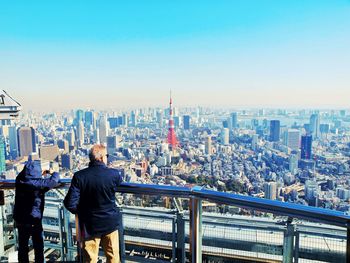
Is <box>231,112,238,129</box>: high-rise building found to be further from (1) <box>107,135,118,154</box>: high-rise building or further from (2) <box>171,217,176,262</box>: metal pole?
(2) <box>171,217,176,262</box>: metal pole

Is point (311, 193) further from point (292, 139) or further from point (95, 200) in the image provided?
point (292, 139)

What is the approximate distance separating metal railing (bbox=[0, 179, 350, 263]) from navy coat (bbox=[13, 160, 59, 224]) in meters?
0.16

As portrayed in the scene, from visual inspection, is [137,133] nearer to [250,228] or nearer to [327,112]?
[327,112]

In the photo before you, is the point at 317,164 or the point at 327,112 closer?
the point at 317,164

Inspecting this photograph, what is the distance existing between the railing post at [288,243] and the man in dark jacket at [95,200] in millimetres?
1332

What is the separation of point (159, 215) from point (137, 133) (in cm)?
3568

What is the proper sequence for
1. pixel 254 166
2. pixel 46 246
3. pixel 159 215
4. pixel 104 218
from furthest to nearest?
pixel 254 166 → pixel 46 246 → pixel 159 215 → pixel 104 218

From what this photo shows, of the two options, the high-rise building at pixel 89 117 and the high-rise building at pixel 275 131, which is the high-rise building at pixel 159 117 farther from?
the high-rise building at pixel 275 131

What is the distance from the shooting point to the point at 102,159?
82.2 inches

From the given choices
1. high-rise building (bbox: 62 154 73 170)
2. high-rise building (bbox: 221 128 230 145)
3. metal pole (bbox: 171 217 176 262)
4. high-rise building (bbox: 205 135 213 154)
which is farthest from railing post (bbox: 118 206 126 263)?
high-rise building (bbox: 221 128 230 145)

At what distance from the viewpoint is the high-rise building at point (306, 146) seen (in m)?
21.5

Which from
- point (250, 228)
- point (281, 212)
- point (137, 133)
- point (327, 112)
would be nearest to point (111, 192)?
point (250, 228)

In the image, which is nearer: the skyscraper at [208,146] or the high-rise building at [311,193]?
the high-rise building at [311,193]

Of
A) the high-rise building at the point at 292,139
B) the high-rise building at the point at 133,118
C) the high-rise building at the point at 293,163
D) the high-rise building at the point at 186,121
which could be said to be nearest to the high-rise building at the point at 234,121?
the high-rise building at the point at 186,121
